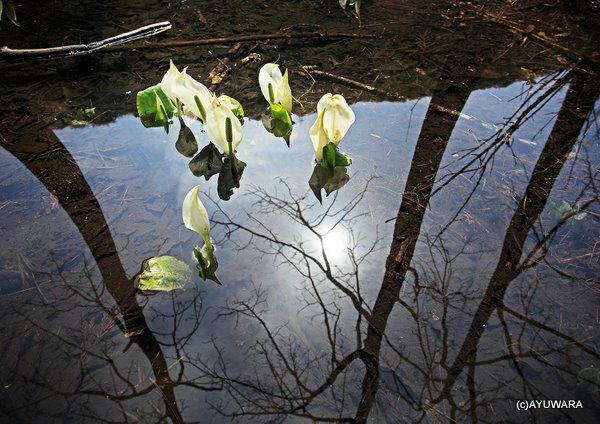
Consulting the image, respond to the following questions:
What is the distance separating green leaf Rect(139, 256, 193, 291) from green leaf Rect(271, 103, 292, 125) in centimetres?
81

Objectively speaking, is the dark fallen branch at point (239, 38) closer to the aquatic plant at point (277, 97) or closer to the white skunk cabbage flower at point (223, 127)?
the aquatic plant at point (277, 97)

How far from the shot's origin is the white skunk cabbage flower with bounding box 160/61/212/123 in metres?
1.71

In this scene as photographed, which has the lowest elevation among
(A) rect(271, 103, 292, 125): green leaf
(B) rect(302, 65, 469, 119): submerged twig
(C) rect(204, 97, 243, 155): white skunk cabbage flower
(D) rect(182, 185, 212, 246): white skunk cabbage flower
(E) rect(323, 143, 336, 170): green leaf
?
(D) rect(182, 185, 212, 246): white skunk cabbage flower

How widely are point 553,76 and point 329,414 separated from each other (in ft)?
6.74

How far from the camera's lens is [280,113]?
6.22 ft

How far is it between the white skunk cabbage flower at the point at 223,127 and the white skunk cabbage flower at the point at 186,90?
8cm

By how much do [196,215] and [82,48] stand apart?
160cm

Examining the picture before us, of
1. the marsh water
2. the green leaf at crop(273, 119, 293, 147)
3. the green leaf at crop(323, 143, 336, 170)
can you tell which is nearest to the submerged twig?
the marsh water

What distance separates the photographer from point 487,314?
4.00ft

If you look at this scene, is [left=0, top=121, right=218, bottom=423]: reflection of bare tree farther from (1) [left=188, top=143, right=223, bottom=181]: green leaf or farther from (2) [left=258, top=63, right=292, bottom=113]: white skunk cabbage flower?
(2) [left=258, top=63, right=292, bottom=113]: white skunk cabbage flower

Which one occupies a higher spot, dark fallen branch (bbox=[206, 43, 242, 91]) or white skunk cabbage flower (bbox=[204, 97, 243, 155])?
dark fallen branch (bbox=[206, 43, 242, 91])

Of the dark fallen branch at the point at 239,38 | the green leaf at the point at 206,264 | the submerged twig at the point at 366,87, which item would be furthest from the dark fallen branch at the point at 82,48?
the green leaf at the point at 206,264

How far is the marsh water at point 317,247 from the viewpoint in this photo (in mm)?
1068

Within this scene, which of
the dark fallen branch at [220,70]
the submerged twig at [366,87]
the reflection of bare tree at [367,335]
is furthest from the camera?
the dark fallen branch at [220,70]
